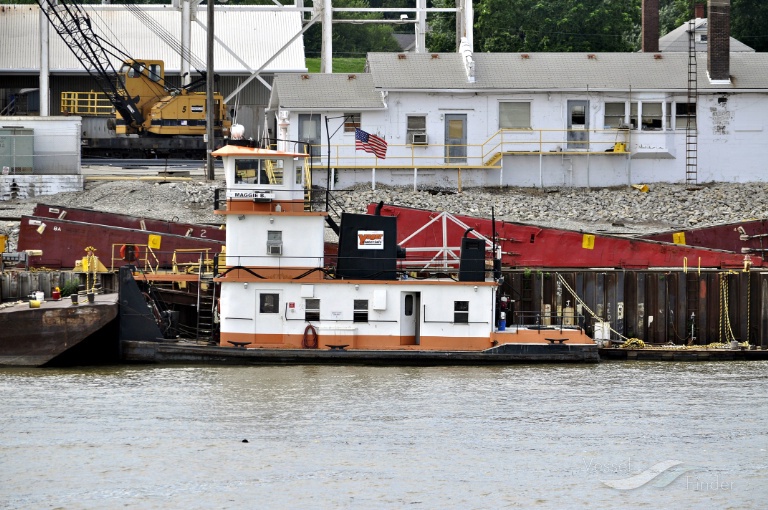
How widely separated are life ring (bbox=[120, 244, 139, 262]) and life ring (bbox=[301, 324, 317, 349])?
529 cm

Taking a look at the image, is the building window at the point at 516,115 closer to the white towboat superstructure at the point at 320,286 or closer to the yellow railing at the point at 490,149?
the yellow railing at the point at 490,149

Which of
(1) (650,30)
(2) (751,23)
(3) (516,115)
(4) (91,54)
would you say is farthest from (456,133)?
(2) (751,23)

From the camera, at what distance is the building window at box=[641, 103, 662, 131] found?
48250mm

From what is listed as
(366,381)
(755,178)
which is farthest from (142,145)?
(366,381)

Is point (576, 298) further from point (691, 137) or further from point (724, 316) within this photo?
point (691, 137)

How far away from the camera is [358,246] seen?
30.7 m

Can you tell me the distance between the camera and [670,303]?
109 ft

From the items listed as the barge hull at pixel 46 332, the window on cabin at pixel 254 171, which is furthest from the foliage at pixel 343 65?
the barge hull at pixel 46 332

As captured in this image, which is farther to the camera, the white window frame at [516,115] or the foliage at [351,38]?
the foliage at [351,38]

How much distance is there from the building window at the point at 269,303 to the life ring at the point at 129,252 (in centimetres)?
427

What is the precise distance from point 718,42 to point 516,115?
799 cm

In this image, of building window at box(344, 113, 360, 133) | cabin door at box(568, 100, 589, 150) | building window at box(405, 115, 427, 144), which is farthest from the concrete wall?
cabin door at box(568, 100, 589, 150)

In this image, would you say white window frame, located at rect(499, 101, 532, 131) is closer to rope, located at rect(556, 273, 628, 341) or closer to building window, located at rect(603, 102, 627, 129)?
building window, located at rect(603, 102, 627, 129)

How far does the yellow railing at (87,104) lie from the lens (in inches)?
2315
